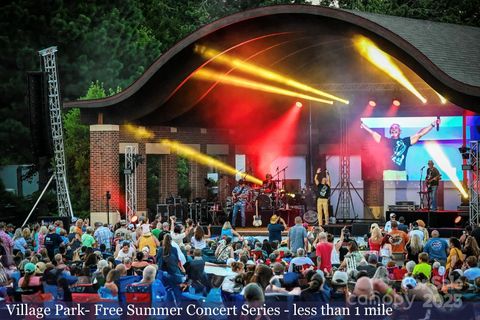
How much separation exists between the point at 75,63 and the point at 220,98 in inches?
462

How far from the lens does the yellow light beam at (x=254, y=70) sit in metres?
33.7

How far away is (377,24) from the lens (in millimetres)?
30031

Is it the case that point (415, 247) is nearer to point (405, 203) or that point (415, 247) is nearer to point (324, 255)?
point (324, 255)

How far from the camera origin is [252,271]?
15750 millimetres

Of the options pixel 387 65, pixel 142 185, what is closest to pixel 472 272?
pixel 387 65

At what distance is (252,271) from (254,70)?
21193 mm

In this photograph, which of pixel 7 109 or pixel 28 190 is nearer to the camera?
pixel 7 109

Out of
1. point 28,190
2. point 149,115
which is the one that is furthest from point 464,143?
point 28,190

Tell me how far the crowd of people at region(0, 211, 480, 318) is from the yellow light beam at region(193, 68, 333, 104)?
12.1 meters

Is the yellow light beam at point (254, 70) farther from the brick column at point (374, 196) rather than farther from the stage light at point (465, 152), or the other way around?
the stage light at point (465, 152)

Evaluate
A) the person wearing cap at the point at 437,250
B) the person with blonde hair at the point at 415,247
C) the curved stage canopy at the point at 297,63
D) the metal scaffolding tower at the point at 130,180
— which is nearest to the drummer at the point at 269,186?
the curved stage canopy at the point at 297,63

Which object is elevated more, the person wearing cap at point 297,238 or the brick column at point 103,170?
the brick column at point 103,170

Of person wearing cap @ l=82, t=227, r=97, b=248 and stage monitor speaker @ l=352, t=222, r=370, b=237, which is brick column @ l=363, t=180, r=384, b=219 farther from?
person wearing cap @ l=82, t=227, r=97, b=248

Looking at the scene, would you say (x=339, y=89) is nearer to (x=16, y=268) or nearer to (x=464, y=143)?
(x=464, y=143)
